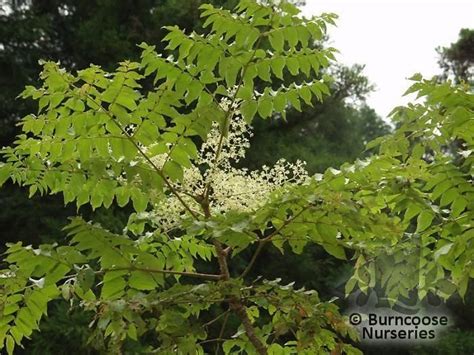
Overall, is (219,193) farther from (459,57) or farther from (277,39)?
(459,57)

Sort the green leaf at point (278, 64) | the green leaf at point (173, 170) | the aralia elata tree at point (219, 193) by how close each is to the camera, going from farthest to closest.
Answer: the green leaf at point (278, 64), the green leaf at point (173, 170), the aralia elata tree at point (219, 193)

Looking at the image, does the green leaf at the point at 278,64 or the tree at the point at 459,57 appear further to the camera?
the tree at the point at 459,57

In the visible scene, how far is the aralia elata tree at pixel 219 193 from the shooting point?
1653 mm

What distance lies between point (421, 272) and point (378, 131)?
20.6m

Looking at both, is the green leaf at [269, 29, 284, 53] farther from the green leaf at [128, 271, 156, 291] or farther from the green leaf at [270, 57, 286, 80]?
the green leaf at [128, 271, 156, 291]

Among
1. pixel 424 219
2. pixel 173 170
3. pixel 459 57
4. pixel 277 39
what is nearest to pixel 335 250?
pixel 424 219

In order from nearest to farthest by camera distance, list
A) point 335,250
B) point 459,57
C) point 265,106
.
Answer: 1. point 335,250
2. point 265,106
3. point 459,57

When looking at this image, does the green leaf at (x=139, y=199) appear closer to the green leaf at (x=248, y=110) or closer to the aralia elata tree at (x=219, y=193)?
the aralia elata tree at (x=219, y=193)

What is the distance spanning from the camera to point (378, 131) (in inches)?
866

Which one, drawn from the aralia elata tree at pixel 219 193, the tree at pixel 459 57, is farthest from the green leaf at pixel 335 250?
the tree at pixel 459 57

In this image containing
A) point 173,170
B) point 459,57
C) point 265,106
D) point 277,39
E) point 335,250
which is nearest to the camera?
point 335,250

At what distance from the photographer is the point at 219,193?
2062 mm

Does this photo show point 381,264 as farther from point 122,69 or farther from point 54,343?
point 54,343

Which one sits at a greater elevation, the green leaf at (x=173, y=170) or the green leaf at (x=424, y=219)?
the green leaf at (x=173, y=170)
